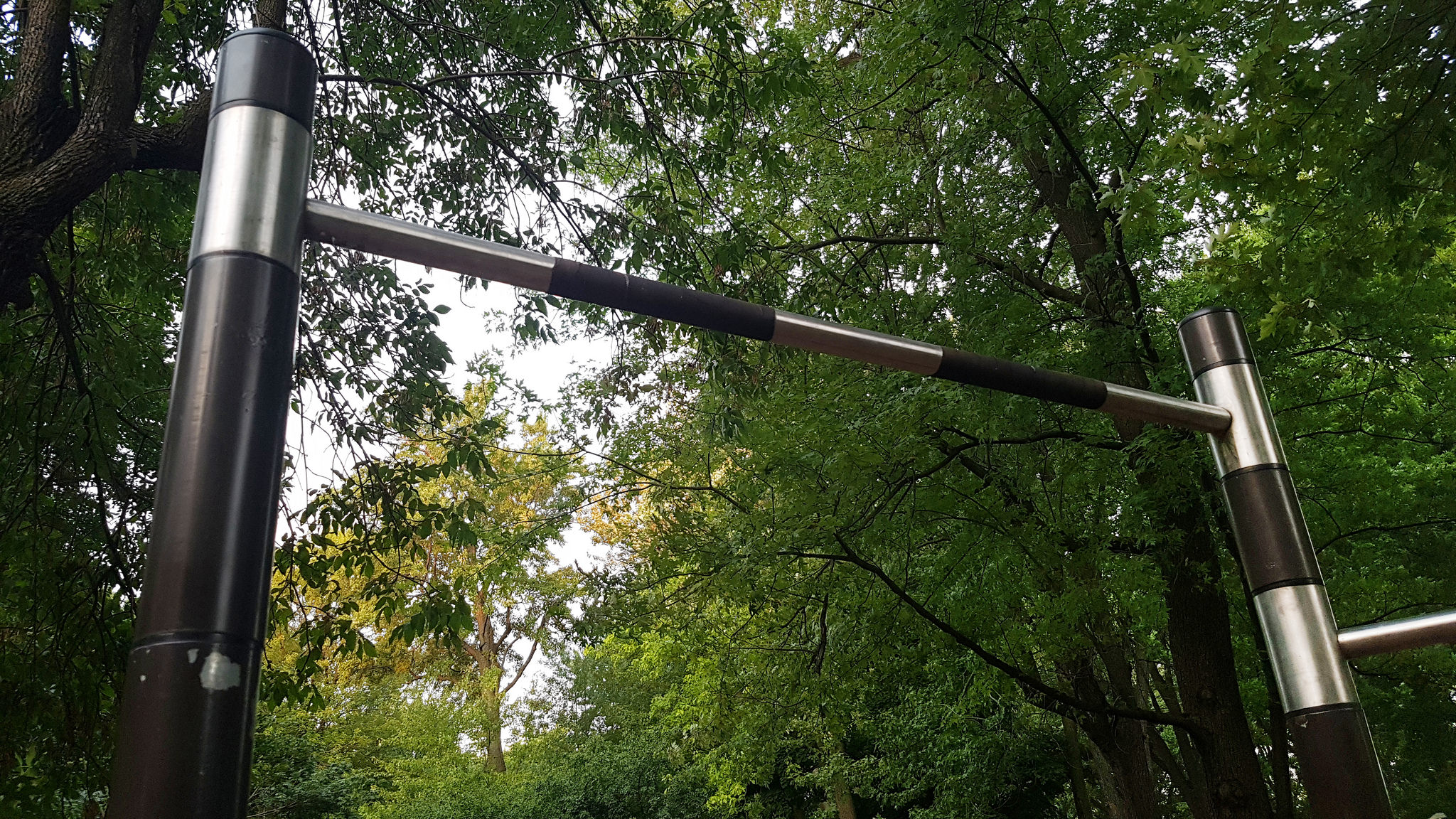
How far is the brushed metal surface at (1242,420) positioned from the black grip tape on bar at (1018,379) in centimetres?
28

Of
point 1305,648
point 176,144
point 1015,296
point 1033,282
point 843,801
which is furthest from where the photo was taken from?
point 843,801

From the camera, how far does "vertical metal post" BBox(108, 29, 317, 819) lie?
92 cm

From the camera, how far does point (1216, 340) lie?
195 centimetres

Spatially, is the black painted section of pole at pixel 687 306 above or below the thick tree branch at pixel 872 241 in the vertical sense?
below

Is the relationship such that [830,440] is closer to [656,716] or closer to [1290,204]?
[1290,204]

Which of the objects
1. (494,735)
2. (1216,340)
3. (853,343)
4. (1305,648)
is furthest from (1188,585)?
(494,735)

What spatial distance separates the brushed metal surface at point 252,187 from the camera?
111 centimetres

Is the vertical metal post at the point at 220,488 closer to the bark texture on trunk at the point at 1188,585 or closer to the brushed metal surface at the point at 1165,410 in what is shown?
the brushed metal surface at the point at 1165,410

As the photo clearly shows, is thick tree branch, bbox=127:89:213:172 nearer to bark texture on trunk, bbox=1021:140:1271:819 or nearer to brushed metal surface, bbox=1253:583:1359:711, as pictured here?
brushed metal surface, bbox=1253:583:1359:711

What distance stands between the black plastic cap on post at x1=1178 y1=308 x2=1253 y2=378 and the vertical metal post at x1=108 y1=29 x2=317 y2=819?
5.52 feet

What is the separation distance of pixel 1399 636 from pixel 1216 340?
635 mm

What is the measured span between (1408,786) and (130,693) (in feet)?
79.0

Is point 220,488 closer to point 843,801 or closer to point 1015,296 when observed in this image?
point 1015,296

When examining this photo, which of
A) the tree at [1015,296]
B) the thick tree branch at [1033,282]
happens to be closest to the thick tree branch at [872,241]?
the tree at [1015,296]
